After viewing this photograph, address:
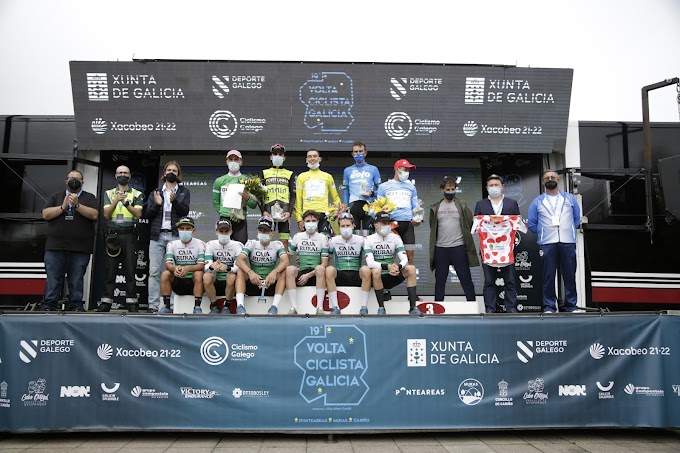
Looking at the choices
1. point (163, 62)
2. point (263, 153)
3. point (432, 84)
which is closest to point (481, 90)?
point (432, 84)

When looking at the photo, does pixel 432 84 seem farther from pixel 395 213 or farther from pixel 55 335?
pixel 55 335

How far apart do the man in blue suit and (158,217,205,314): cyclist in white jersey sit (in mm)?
3798

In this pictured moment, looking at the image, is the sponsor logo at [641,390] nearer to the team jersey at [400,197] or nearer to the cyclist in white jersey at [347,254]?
the cyclist in white jersey at [347,254]

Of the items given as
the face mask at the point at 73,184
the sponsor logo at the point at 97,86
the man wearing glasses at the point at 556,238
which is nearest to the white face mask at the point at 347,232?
the man wearing glasses at the point at 556,238

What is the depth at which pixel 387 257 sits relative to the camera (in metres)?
6.90

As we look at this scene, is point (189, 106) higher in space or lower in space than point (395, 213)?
higher

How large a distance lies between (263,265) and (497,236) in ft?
10.4

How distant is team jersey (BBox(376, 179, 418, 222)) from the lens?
7492 millimetres

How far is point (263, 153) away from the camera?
9617 millimetres

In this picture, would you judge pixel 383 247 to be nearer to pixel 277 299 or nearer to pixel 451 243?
pixel 451 243

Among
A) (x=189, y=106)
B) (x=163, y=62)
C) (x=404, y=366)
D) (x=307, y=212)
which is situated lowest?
(x=404, y=366)

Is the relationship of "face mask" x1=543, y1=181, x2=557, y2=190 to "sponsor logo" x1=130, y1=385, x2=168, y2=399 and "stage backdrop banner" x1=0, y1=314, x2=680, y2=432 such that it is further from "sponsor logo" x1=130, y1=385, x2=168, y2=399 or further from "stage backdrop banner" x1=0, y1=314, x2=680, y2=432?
"sponsor logo" x1=130, y1=385, x2=168, y2=399

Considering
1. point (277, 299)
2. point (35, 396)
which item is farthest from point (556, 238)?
point (35, 396)

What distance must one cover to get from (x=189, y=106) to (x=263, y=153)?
1.53 metres
